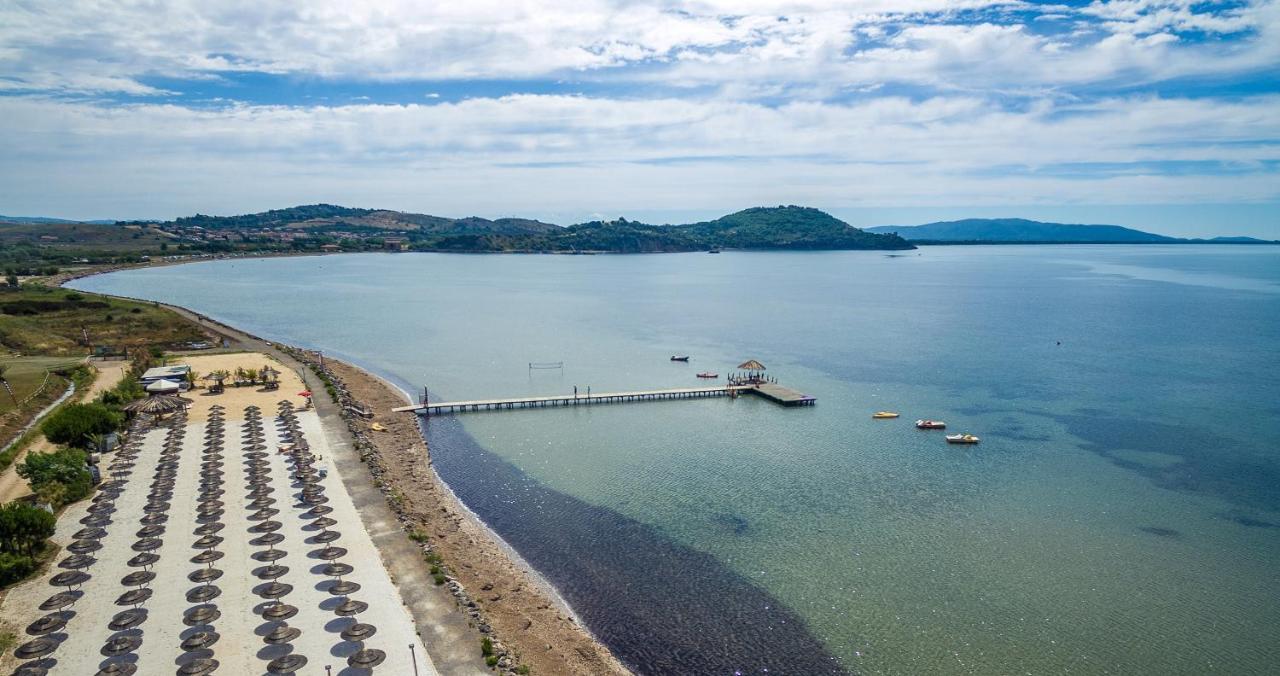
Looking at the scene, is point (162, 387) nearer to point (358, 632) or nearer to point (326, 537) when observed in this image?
point (326, 537)

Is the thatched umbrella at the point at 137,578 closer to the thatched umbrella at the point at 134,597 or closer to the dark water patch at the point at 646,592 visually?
the thatched umbrella at the point at 134,597

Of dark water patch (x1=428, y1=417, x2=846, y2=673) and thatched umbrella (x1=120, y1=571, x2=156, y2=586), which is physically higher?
thatched umbrella (x1=120, y1=571, x2=156, y2=586)

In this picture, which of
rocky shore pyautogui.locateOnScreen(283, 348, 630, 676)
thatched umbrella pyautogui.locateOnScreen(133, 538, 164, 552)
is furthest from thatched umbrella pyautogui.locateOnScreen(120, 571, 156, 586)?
rocky shore pyautogui.locateOnScreen(283, 348, 630, 676)

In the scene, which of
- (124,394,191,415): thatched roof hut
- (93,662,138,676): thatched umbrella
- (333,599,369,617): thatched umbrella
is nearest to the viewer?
(93,662,138,676): thatched umbrella

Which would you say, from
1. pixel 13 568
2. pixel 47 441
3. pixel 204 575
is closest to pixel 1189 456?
pixel 204 575

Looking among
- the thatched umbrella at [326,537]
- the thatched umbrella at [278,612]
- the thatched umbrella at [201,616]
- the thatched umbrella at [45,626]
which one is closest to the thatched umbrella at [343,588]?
the thatched umbrella at [278,612]

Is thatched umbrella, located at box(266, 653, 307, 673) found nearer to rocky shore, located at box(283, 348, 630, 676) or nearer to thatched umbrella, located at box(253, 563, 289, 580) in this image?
rocky shore, located at box(283, 348, 630, 676)
